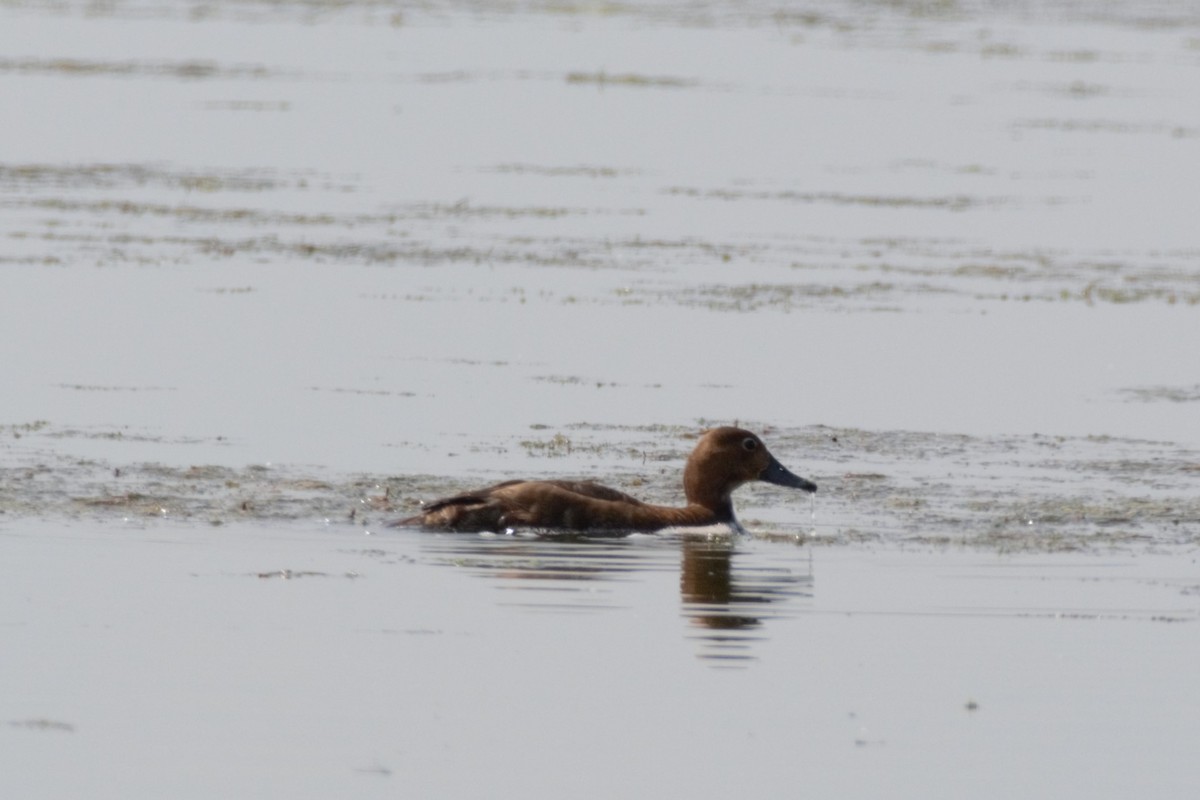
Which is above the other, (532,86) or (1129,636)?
(532,86)

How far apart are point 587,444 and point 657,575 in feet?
9.51

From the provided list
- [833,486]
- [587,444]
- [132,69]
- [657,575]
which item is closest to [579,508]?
[657,575]

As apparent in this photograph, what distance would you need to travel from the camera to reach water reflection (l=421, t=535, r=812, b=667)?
1056cm

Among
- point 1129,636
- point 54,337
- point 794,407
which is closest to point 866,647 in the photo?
point 1129,636

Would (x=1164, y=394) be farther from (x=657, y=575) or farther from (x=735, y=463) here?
(x=657, y=575)

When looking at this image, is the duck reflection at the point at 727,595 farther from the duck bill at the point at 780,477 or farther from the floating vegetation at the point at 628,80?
the floating vegetation at the point at 628,80

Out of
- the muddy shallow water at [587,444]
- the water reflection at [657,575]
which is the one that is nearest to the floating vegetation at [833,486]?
the muddy shallow water at [587,444]

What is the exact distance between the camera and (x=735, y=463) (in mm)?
12977

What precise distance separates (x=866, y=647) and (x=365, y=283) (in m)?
10.6

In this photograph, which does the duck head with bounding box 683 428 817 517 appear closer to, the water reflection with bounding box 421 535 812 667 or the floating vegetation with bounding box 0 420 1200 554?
the floating vegetation with bounding box 0 420 1200 554

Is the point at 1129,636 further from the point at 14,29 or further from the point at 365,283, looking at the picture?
the point at 14,29

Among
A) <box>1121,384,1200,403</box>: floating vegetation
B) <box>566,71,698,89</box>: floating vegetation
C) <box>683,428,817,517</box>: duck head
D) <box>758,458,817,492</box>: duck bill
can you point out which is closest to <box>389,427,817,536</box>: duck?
→ <box>683,428,817,517</box>: duck head

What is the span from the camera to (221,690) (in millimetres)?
9133

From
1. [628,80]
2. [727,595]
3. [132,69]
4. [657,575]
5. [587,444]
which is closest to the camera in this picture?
[727,595]
